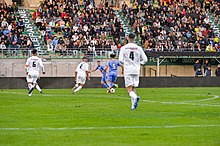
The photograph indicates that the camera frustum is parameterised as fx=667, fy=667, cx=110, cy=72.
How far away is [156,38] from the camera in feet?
180

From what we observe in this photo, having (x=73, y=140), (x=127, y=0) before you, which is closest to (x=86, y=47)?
(x=127, y=0)

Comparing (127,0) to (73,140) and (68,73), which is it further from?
(73,140)

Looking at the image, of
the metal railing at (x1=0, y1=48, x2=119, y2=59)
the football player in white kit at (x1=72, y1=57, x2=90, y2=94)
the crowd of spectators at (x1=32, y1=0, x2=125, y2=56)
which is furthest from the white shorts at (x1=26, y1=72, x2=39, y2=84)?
the crowd of spectators at (x1=32, y1=0, x2=125, y2=56)

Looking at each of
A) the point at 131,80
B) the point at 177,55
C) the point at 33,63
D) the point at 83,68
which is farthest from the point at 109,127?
the point at 177,55

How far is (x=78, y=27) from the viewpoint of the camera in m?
52.8

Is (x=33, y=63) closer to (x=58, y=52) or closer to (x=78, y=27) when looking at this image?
(x=58, y=52)

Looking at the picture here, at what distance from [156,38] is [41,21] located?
31.2 feet

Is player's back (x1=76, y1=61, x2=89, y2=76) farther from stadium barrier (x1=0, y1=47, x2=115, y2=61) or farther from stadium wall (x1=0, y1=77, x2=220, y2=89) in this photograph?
stadium barrier (x1=0, y1=47, x2=115, y2=61)

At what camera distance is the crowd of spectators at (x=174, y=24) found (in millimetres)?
54500

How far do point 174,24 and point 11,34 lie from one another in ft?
50.9

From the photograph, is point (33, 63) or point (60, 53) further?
point (60, 53)

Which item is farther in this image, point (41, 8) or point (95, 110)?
point (41, 8)

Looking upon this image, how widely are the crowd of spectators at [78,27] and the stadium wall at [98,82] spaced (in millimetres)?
5865

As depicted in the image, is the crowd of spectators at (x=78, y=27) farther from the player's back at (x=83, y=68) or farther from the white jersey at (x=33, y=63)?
the white jersey at (x=33, y=63)
